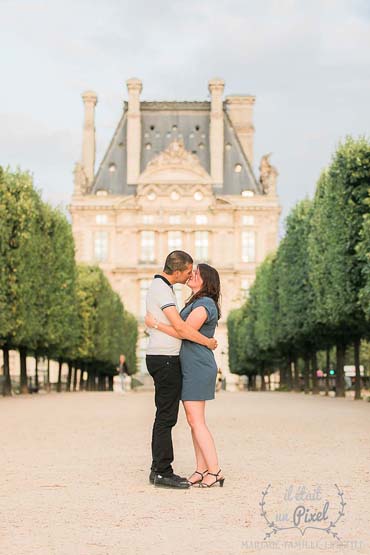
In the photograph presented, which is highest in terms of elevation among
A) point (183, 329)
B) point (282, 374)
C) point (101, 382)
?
point (183, 329)

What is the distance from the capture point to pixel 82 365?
7425cm

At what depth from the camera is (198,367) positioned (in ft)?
34.6

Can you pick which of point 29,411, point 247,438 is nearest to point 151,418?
point 29,411

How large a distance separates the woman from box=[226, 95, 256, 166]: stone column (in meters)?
130

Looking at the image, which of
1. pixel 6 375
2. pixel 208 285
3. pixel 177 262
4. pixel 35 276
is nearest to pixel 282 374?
pixel 35 276

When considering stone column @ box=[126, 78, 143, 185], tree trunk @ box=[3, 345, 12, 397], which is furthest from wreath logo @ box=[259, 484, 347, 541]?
stone column @ box=[126, 78, 143, 185]

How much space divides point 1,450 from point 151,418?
414 inches

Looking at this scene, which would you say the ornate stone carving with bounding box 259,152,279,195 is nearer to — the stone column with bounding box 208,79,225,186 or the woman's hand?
the stone column with bounding box 208,79,225,186

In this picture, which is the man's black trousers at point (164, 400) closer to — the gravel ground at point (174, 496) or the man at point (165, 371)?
the man at point (165, 371)

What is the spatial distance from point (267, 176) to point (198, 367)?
390 ft

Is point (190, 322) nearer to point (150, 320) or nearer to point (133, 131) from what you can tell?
point (150, 320)

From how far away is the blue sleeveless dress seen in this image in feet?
34.5

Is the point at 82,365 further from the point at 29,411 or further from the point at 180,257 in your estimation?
the point at 180,257

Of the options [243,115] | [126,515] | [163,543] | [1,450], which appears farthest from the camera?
[243,115]
